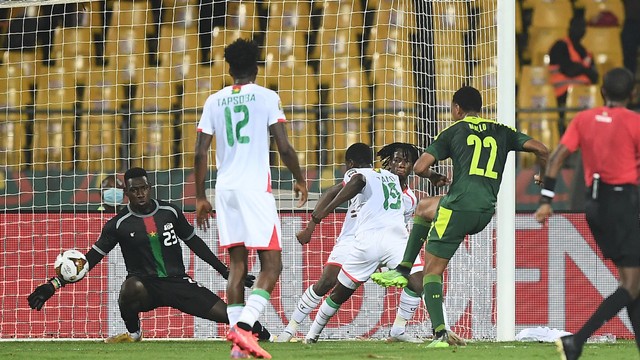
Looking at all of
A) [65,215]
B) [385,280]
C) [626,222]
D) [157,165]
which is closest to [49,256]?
[65,215]

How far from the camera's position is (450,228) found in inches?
313

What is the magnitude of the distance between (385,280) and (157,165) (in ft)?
18.8

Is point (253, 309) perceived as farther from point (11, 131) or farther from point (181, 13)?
point (181, 13)

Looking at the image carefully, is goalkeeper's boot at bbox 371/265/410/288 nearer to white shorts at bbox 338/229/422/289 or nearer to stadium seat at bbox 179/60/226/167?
white shorts at bbox 338/229/422/289

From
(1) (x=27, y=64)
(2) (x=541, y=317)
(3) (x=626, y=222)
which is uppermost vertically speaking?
(1) (x=27, y=64)

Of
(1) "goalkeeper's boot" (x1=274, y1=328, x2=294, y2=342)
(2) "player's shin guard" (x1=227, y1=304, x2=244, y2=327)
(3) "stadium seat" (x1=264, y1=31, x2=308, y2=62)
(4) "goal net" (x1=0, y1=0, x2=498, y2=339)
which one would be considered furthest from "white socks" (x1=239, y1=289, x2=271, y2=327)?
(3) "stadium seat" (x1=264, y1=31, x2=308, y2=62)

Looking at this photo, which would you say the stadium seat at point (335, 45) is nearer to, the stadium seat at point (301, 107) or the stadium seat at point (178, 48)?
the stadium seat at point (301, 107)

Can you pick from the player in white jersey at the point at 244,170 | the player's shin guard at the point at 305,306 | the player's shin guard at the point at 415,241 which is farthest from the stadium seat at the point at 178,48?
the player in white jersey at the point at 244,170

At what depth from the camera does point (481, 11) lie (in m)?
12.0

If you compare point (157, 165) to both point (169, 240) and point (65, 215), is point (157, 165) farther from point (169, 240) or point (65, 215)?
point (169, 240)

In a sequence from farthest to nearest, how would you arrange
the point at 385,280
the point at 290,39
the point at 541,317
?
1. the point at 290,39
2. the point at 541,317
3. the point at 385,280

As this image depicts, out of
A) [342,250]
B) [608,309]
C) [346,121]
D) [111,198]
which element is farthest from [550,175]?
[346,121]

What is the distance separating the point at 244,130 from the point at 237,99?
18 cm

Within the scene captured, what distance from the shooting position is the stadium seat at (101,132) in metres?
13.7
